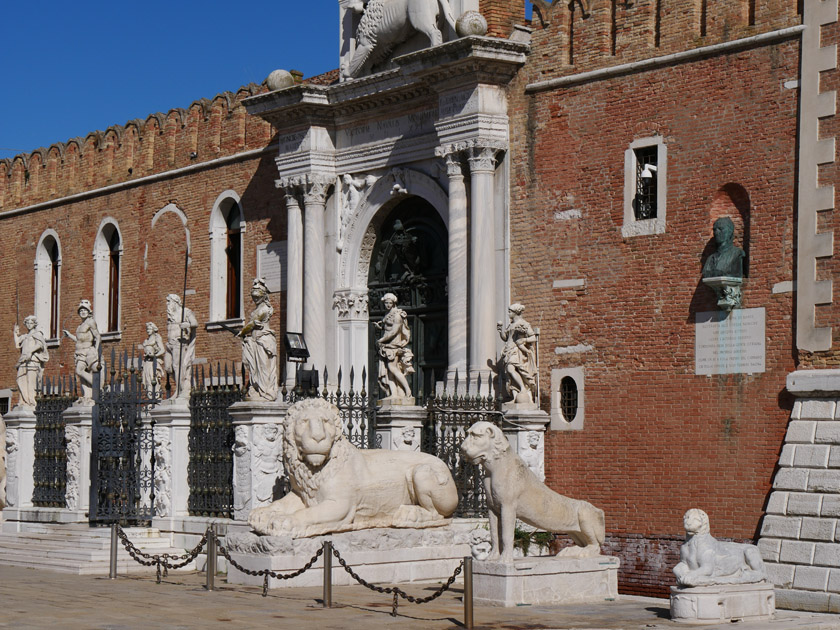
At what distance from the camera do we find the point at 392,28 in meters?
21.1

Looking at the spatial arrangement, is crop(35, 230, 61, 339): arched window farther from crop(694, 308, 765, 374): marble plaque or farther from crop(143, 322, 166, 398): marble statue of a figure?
crop(694, 308, 765, 374): marble plaque

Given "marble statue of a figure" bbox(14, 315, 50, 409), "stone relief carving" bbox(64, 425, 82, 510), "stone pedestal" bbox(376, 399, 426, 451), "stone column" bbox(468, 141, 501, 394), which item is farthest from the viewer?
"marble statue of a figure" bbox(14, 315, 50, 409)

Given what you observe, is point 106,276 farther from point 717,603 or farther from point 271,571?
point 717,603

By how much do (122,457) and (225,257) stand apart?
270 inches

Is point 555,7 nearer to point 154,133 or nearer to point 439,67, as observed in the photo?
point 439,67

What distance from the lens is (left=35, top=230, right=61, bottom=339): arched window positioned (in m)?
29.6

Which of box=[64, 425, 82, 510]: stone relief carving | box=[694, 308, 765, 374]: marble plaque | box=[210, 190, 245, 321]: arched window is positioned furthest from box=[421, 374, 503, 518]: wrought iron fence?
box=[210, 190, 245, 321]: arched window

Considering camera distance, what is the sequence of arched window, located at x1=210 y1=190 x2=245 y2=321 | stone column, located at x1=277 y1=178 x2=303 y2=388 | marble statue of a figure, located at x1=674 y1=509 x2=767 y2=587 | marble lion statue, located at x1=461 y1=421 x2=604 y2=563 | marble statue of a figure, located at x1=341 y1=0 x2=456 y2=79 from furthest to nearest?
arched window, located at x1=210 y1=190 x2=245 y2=321 < stone column, located at x1=277 y1=178 x2=303 y2=388 < marble statue of a figure, located at x1=341 y1=0 x2=456 y2=79 < marble lion statue, located at x1=461 y1=421 x2=604 y2=563 < marble statue of a figure, located at x1=674 y1=509 x2=767 y2=587

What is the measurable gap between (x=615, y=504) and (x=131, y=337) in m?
12.0

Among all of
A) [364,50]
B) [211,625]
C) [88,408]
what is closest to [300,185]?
[364,50]

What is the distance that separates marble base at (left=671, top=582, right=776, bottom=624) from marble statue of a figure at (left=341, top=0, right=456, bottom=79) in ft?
33.8

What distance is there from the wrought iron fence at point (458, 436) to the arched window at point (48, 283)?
13559mm

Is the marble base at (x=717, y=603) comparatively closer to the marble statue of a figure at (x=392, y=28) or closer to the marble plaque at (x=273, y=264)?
the marble statue of a figure at (x=392, y=28)

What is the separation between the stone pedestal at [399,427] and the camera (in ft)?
56.9
